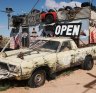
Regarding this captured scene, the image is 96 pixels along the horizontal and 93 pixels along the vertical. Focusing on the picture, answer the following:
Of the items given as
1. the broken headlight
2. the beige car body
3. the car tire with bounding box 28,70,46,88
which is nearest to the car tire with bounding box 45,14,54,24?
the beige car body

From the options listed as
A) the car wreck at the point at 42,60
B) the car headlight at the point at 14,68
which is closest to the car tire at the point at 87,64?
the car wreck at the point at 42,60

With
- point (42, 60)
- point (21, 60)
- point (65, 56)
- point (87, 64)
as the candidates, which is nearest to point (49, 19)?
point (87, 64)

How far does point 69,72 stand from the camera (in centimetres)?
1021

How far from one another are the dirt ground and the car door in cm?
55

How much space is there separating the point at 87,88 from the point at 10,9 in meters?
14.2

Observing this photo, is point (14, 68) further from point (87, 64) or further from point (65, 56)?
point (87, 64)

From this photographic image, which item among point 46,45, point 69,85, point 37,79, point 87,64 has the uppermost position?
point 46,45

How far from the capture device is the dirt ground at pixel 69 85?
25.2 ft

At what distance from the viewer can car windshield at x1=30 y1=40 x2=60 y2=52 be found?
921 cm

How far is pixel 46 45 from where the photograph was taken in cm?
952

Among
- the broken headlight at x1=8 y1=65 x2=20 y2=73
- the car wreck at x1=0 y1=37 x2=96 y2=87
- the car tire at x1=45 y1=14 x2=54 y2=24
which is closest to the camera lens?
the broken headlight at x1=8 y1=65 x2=20 y2=73

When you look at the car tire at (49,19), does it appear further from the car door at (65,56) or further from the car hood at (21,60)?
the car hood at (21,60)

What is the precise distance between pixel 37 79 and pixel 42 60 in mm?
674

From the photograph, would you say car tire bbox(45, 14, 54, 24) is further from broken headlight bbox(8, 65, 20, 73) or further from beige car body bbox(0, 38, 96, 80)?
broken headlight bbox(8, 65, 20, 73)
